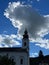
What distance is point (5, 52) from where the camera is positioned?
7806 cm

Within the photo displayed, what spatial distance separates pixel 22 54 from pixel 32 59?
31816 millimetres

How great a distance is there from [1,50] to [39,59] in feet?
107

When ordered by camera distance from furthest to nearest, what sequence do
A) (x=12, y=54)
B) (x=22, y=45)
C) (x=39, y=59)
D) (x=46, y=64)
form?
(x=39, y=59) < (x=46, y=64) < (x=22, y=45) < (x=12, y=54)

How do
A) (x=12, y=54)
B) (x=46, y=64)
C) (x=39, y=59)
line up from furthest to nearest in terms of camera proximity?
(x=39, y=59)
(x=46, y=64)
(x=12, y=54)

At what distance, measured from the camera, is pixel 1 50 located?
3076 inches

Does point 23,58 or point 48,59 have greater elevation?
point 48,59

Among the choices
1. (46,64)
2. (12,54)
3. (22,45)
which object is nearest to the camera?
(12,54)

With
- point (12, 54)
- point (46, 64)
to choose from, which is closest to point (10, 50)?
point (12, 54)

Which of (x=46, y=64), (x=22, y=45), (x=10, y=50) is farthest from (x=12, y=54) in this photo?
(x=46, y=64)

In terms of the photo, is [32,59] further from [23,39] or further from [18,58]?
[18,58]

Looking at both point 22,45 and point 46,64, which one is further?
point 46,64

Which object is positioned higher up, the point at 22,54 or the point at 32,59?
the point at 32,59

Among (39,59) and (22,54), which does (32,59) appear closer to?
(39,59)

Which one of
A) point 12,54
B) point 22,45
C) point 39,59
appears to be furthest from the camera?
point 39,59
